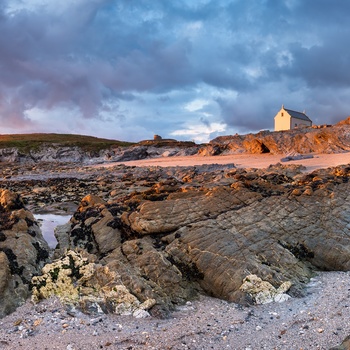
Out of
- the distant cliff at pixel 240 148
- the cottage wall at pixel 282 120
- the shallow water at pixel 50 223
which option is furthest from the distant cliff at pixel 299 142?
the shallow water at pixel 50 223

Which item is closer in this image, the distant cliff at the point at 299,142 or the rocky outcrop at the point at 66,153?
the distant cliff at the point at 299,142

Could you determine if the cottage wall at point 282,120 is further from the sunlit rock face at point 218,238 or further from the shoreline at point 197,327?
the shoreline at point 197,327

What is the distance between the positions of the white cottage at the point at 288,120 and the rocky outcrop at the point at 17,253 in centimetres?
6748

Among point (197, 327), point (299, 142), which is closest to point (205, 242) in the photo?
point (197, 327)

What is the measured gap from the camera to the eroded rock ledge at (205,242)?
1041 centimetres

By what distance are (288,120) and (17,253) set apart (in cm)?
7034

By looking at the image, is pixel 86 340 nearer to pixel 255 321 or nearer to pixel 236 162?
pixel 255 321

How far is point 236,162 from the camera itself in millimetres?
47062

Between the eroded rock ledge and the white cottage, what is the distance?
61431 mm

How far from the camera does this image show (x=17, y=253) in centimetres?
1159

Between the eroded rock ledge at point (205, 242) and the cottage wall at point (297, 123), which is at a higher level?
the cottage wall at point (297, 123)

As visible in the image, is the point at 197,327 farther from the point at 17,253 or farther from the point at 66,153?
the point at 66,153

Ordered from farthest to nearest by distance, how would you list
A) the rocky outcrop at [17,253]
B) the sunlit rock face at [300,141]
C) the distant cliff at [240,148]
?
the distant cliff at [240,148], the sunlit rock face at [300,141], the rocky outcrop at [17,253]

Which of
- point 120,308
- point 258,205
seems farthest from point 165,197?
point 120,308
